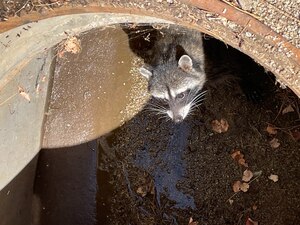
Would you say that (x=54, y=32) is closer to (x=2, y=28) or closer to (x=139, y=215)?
(x=2, y=28)

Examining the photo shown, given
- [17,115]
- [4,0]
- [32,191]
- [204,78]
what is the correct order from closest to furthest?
1. [4,0]
2. [17,115]
3. [204,78]
4. [32,191]

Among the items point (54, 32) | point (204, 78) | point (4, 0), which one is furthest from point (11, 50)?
point (204, 78)

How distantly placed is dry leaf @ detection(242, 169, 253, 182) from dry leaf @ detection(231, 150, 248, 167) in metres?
0.06

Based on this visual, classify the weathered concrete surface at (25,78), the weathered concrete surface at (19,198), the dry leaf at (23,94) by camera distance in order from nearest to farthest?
1. the weathered concrete surface at (25,78)
2. the dry leaf at (23,94)
3. the weathered concrete surface at (19,198)

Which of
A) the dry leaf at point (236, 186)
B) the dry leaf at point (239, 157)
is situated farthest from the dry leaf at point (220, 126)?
the dry leaf at point (236, 186)

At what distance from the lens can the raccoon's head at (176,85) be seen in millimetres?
4613

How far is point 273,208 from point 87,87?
192cm

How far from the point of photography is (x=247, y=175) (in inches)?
191

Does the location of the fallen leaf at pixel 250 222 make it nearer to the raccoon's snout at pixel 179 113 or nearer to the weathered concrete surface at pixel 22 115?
the raccoon's snout at pixel 179 113

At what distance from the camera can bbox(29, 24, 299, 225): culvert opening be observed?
4695mm

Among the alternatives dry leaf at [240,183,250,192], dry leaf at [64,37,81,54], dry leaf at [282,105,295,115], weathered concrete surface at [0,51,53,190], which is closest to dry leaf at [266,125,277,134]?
dry leaf at [282,105,295,115]

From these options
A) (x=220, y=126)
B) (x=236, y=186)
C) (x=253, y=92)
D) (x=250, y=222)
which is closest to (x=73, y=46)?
(x=220, y=126)

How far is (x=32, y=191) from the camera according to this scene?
198 inches

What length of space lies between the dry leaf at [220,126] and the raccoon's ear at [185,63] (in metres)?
0.69
